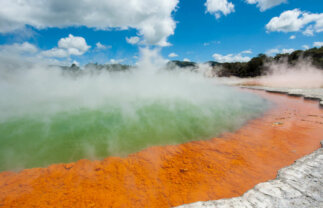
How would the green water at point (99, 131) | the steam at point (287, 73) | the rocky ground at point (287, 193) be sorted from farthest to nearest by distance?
the steam at point (287, 73) → the green water at point (99, 131) → the rocky ground at point (287, 193)

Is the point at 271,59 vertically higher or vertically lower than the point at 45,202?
higher

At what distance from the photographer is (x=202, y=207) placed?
6.12 ft

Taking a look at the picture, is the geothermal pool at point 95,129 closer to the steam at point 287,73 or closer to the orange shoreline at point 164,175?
the orange shoreline at point 164,175

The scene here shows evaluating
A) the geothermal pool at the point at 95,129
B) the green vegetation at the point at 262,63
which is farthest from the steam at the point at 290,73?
the geothermal pool at the point at 95,129

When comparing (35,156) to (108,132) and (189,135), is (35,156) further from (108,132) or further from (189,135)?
(189,135)

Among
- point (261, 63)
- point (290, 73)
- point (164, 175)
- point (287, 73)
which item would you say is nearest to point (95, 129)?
point (164, 175)

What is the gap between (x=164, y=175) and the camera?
3041mm

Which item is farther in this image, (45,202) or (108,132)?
(108,132)

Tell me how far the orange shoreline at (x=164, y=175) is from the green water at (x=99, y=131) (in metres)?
0.44

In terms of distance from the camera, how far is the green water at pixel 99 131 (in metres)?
3.91

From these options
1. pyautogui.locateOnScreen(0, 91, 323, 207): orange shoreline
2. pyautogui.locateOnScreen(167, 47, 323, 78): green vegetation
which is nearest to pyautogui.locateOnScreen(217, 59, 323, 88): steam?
pyautogui.locateOnScreen(167, 47, 323, 78): green vegetation

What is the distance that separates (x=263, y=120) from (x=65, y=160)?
7039 mm

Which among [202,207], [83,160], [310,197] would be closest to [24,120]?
[83,160]

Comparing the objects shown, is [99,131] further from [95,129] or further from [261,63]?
[261,63]
